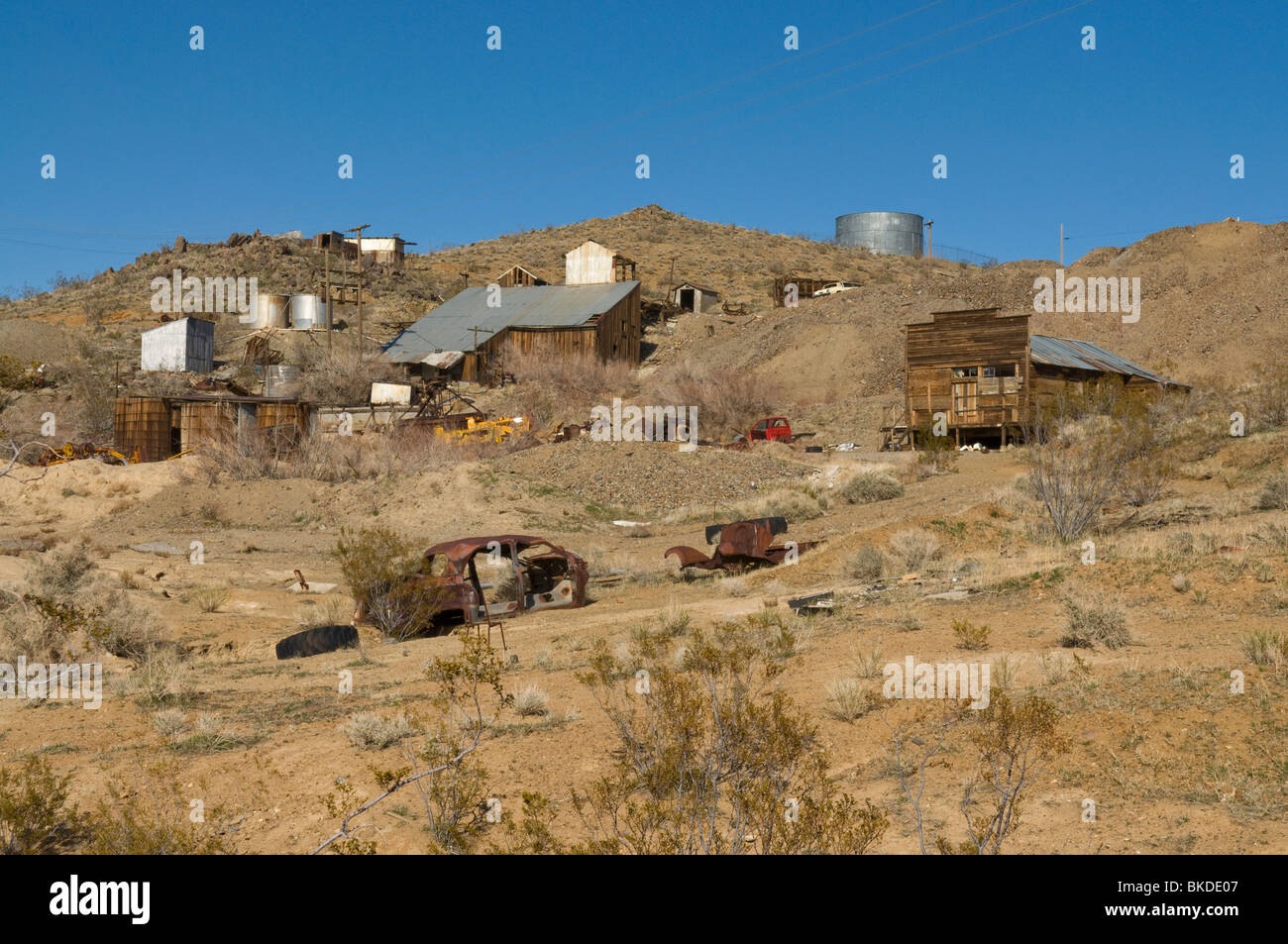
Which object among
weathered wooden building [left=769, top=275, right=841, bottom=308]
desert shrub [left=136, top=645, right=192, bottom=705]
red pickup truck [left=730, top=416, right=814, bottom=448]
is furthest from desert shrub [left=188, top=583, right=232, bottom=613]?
weathered wooden building [left=769, top=275, right=841, bottom=308]

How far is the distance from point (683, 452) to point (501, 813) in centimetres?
2601

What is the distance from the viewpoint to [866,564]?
651 inches

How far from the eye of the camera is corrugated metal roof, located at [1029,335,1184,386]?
38.6 m

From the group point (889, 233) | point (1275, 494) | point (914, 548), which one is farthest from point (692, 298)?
point (914, 548)

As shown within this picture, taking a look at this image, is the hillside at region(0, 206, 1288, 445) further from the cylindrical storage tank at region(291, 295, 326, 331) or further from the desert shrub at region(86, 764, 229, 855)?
the desert shrub at region(86, 764, 229, 855)

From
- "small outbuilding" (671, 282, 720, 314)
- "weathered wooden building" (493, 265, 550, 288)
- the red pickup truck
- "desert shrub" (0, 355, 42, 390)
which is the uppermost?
"weathered wooden building" (493, 265, 550, 288)

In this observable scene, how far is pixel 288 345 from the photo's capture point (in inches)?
2168

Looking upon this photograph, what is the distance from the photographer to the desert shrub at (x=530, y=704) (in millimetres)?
9485

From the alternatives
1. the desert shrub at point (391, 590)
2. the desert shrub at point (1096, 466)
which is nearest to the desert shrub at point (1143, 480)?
the desert shrub at point (1096, 466)

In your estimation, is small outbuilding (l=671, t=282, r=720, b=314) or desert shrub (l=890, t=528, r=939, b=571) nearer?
desert shrub (l=890, t=528, r=939, b=571)

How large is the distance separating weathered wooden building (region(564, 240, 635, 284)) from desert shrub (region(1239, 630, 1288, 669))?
189ft

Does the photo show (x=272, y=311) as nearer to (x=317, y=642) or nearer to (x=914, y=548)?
(x=317, y=642)
